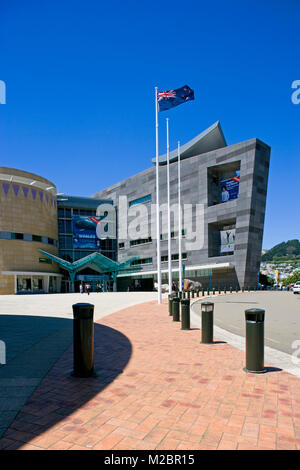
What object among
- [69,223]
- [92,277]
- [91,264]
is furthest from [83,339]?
[69,223]

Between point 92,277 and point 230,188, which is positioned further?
point 92,277

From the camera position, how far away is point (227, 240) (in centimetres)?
5228

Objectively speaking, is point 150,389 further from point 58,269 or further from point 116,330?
point 58,269

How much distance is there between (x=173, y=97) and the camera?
75.0 feet

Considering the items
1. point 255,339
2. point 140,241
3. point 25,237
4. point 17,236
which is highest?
point 17,236

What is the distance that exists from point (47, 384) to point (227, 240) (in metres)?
49.4

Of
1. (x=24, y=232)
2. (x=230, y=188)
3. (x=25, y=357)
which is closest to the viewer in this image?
(x=25, y=357)

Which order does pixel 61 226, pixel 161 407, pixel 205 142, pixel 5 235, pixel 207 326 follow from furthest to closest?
1. pixel 61 226
2. pixel 205 142
3. pixel 5 235
4. pixel 207 326
5. pixel 161 407

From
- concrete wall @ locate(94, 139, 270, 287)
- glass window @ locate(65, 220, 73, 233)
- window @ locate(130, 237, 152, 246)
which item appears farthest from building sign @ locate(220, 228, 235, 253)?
glass window @ locate(65, 220, 73, 233)

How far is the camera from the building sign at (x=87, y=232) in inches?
2511

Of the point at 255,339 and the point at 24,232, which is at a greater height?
the point at 24,232

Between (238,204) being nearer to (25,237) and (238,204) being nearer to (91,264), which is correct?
(91,264)
